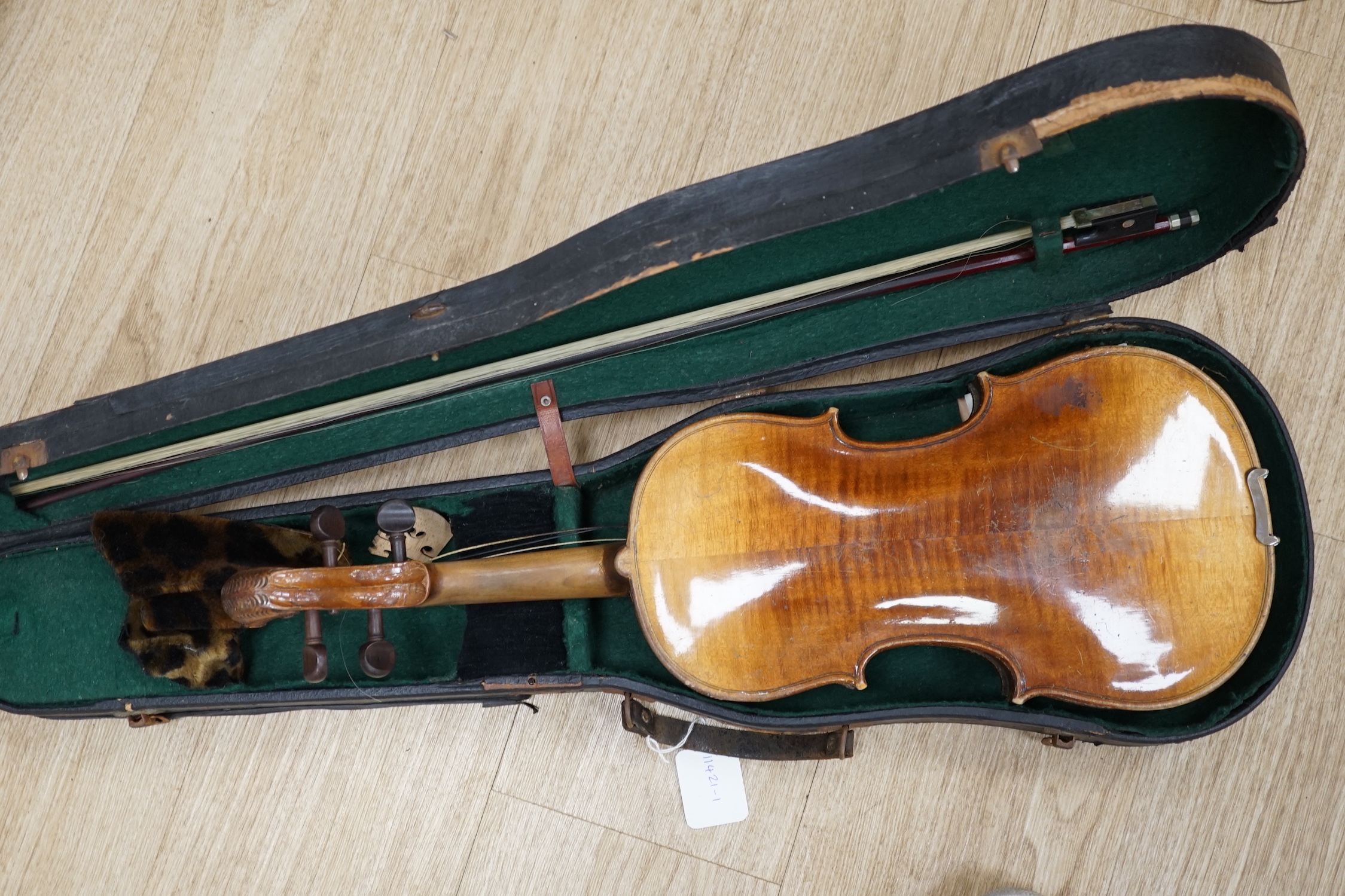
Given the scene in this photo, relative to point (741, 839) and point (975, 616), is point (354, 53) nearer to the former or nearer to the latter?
point (975, 616)

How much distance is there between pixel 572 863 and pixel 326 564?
0.82 meters

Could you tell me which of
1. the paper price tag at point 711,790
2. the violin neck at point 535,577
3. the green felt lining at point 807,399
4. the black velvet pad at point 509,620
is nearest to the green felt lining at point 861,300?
Result: the green felt lining at point 807,399

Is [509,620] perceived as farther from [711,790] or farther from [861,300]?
[861,300]

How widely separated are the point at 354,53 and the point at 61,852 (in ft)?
5.61

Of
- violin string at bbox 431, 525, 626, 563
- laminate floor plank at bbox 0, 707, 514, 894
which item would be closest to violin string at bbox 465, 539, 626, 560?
violin string at bbox 431, 525, 626, 563

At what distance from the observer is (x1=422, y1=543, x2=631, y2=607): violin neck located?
1.31 meters

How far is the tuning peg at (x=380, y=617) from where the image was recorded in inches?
46.6

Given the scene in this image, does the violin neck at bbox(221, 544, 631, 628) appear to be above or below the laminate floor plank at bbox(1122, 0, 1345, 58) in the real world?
below

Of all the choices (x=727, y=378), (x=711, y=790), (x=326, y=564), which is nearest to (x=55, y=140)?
(x=326, y=564)

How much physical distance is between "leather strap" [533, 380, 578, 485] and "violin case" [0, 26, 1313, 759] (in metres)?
0.02

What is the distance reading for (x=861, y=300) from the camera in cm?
137

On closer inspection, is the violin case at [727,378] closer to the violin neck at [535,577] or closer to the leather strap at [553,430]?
the leather strap at [553,430]

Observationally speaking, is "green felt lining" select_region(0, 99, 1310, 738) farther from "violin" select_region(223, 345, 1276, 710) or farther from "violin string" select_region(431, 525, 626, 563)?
"violin" select_region(223, 345, 1276, 710)

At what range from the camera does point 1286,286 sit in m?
1.59
